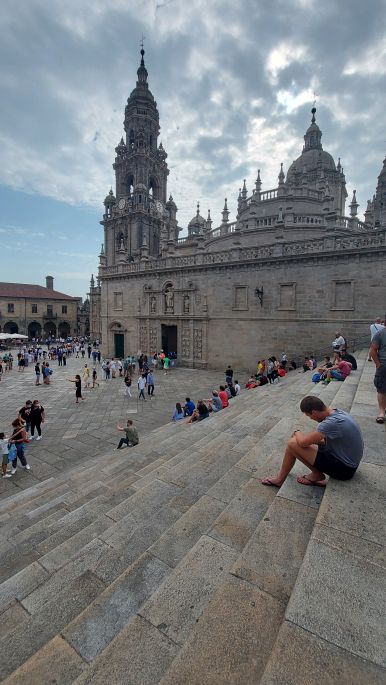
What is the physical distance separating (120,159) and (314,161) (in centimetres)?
2527

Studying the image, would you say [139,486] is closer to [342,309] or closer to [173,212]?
[342,309]

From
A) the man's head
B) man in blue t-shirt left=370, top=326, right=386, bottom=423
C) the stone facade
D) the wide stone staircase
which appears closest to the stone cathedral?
man in blue t-shirt left=370, top=326, right=386, bottom=423

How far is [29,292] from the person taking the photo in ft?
159

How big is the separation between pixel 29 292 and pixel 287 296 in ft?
152

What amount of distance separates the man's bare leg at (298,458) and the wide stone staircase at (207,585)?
11 cm

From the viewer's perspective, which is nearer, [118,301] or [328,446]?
[328,446]

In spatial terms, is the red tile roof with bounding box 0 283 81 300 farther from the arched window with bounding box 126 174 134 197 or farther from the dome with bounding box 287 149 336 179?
the dome with bounding box 287 149 336 179

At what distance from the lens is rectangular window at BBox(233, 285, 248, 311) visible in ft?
61.1

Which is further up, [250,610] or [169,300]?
[169,300]

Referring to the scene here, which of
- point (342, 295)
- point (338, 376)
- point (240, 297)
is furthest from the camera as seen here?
point (240, 297)

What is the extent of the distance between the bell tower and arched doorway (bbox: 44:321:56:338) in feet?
61.0

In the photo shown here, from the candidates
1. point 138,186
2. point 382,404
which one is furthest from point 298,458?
point 138,186

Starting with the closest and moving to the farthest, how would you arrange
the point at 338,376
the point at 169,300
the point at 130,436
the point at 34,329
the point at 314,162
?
the point at 130,436 < the point at 338,376 < the point at 169,300 < the point at 314,162 < the point at 34,329

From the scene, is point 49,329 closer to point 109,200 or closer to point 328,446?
point 109,200
